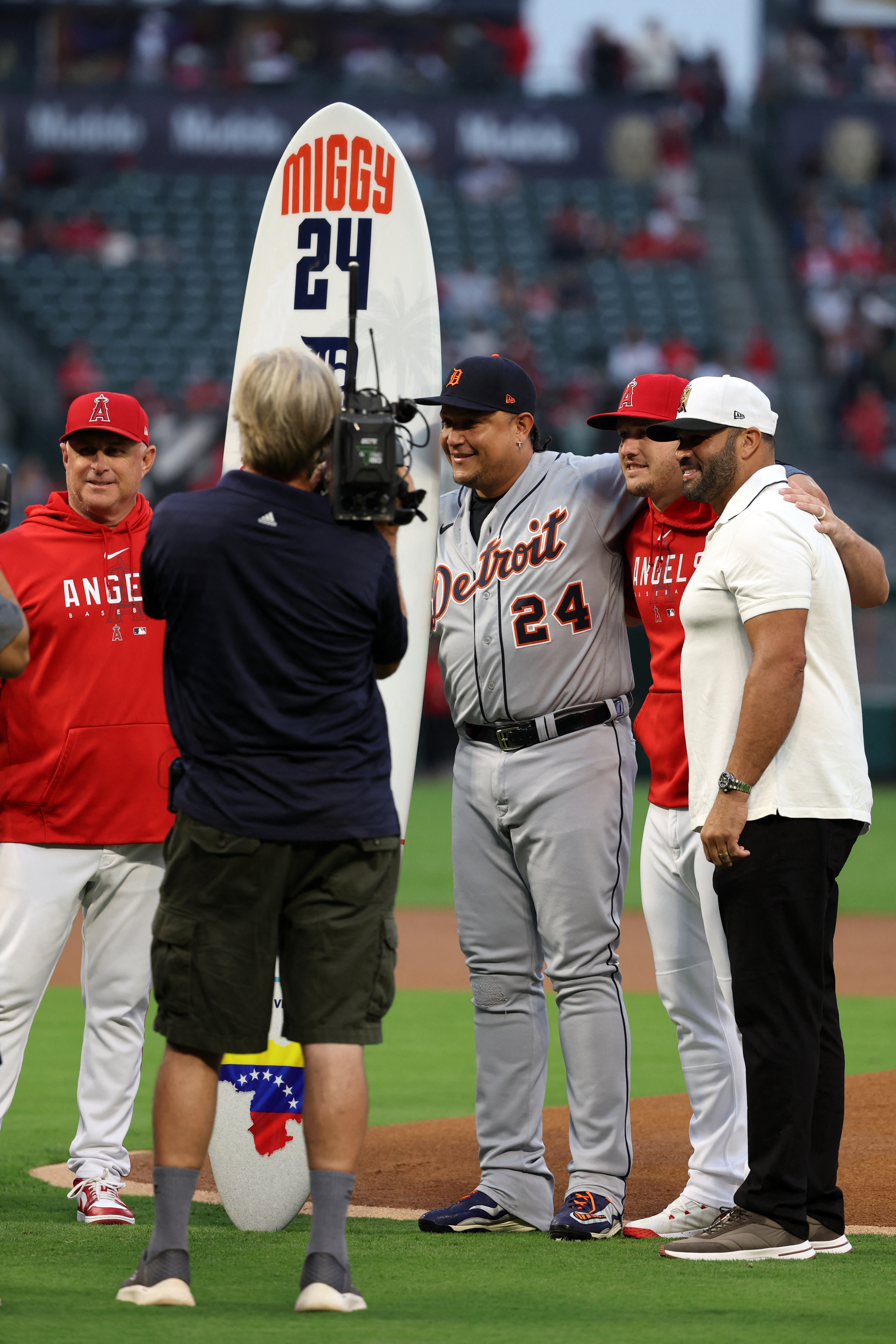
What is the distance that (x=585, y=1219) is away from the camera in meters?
4.30

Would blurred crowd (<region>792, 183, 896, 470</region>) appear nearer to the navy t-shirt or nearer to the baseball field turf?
the baseball field turf

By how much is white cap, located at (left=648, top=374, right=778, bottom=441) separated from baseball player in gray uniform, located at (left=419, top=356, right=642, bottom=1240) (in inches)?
22.5

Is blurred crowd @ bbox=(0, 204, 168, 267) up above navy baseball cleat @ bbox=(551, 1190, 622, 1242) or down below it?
above

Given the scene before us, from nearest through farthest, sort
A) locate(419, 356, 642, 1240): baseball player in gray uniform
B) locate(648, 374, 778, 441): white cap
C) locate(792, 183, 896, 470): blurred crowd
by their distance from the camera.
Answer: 1. locate(648, 374, 778, 441): white cap
2. locate(419, 356, 642, 1240): baseball player in gray uniform
3. locate(792, 183, 896, 470): blurred crowd

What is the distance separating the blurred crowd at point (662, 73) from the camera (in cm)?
2914

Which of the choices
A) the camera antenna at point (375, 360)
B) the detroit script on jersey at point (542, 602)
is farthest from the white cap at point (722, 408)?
the camera antenna at point (375, 360)

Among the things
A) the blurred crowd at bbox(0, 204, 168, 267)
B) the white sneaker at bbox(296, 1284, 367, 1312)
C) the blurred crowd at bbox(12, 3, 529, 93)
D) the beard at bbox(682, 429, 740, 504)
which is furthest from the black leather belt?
the blurred crowd at bbox(12, 3, 529, 93)

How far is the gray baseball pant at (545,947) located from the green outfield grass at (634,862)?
17.3 feet

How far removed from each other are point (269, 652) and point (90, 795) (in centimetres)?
133

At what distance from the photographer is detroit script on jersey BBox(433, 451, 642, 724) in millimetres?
4586

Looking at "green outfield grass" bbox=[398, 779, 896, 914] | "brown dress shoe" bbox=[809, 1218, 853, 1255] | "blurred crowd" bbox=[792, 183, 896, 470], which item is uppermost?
"blurred crowd" bbox=[792, 183, 896, 470]

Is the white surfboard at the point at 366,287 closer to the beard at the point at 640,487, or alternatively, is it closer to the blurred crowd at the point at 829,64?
the beard at the point at 640,487

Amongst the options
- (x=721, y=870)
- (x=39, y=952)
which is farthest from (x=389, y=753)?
(x=39, y=952)

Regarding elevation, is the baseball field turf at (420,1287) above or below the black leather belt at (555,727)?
below
